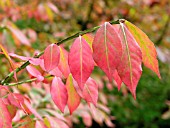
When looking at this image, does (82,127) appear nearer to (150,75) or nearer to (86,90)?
(150,75)

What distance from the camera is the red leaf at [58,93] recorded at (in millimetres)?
913

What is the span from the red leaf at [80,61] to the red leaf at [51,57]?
0.23 feet

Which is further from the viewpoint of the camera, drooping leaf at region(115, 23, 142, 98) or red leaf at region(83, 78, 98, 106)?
red leaf at region(83, 78, 98, 106)

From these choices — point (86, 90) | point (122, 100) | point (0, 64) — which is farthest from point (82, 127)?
point (86, 90)

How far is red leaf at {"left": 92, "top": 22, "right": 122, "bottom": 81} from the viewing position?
Result: 72 cm

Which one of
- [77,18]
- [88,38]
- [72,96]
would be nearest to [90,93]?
[72,96]

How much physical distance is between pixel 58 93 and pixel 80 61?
194 mm

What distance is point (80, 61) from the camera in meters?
0.76

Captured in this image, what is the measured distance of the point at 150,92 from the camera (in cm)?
546

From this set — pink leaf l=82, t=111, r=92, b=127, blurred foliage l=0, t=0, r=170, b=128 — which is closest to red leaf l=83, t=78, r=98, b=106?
pink leaf l=82, t=111, r=92, b=127

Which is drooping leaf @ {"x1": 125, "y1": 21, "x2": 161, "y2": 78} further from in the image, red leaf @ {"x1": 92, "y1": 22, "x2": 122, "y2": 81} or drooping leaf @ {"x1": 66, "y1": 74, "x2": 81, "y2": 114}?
drooping leaf @ {"x1": 66, "y1": 74, "x2": 81, "y2": 114}

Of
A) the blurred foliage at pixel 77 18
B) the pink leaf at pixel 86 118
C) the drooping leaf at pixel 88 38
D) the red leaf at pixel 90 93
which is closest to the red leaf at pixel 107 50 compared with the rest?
the drooping leaf at pixel 88 38

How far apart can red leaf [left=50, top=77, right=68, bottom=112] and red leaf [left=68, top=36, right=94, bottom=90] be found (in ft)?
0.60

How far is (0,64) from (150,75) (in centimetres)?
351
